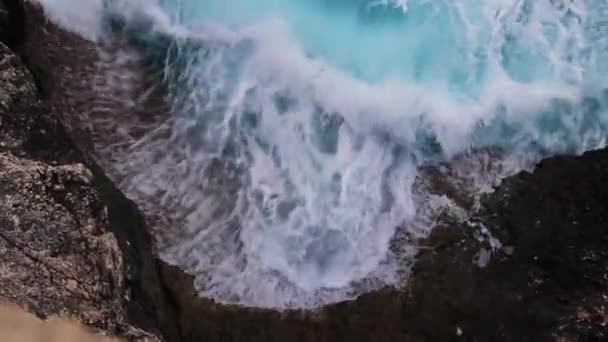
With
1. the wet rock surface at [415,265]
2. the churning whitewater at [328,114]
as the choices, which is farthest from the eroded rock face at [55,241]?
the churning whitewater at [328,114]

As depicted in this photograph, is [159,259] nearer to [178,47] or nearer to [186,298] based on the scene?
[186,298]

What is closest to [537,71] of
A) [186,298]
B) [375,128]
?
[375,128]

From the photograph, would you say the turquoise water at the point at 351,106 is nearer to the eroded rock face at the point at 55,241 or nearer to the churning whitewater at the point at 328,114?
the churning whitewater at the point at 328,114

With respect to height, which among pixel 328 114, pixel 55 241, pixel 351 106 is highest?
pixel 351 106

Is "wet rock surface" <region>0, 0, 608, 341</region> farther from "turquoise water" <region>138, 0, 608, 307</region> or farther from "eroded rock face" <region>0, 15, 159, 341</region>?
"turquoise water" <region>138, 0, 608, 307</region>

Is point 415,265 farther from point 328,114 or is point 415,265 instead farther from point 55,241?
point 55,241

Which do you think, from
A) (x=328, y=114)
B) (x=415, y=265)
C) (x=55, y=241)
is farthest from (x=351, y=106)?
(x=55, y=241)

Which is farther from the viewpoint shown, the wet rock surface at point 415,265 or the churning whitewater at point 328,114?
the churning whitewater at point 328,114
